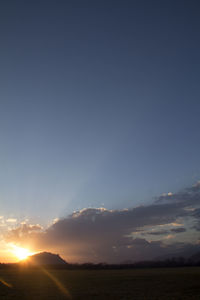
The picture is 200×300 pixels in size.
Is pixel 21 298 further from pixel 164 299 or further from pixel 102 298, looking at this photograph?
pixel 164 299

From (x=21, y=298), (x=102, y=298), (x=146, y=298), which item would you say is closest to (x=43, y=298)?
(x=21, y=298)

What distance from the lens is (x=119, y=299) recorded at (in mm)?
35594

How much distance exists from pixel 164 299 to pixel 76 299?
1257cm

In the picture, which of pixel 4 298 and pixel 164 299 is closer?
pixel 164 299

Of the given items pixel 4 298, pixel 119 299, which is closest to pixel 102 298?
pixel 119 299

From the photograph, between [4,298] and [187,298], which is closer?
[187,298]

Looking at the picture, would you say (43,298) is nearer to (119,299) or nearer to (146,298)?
(119,299)

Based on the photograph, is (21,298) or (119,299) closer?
(119,299)

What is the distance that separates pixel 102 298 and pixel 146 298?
250 inches

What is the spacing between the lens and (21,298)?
125 feet

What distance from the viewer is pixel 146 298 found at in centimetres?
3591

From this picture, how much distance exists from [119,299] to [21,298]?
1504 cm

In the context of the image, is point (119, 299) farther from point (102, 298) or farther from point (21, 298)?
point (21, 298)

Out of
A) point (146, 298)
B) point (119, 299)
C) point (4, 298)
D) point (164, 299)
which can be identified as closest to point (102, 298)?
point (119, 299)
